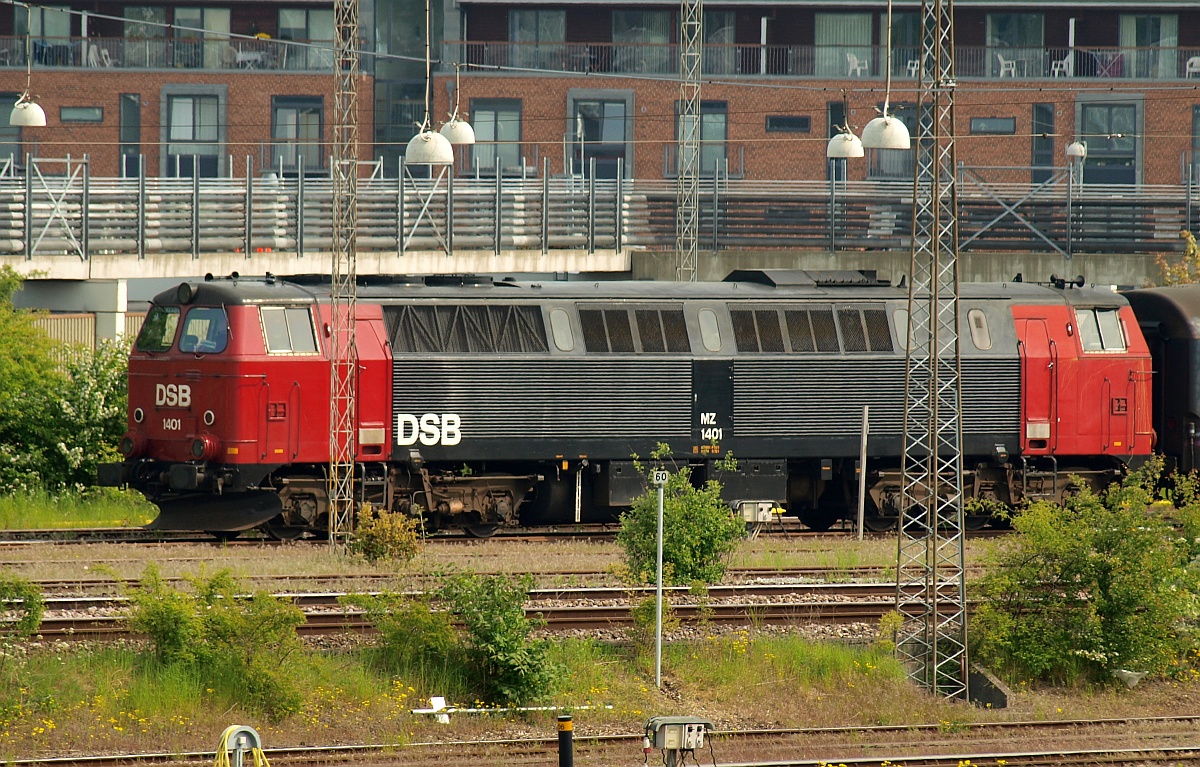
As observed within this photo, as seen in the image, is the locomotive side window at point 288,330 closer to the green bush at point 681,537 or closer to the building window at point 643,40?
the green bush at point 681,537

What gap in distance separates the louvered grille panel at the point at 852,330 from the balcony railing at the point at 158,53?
36507mm

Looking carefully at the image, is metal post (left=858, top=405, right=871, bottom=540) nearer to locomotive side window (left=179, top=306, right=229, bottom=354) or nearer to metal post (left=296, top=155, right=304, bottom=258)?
locomotive side window (left=179, top=306, right=229, bottom=354)

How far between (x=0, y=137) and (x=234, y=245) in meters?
27.1

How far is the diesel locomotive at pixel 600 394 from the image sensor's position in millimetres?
21500

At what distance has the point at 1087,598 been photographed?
58.4ft

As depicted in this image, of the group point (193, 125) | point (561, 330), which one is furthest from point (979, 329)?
point (193, 125)

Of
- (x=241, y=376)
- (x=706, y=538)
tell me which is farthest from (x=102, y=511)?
(x=706, y=538)

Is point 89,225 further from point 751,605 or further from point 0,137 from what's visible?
point 0,137

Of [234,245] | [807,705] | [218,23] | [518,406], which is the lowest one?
[807,705]

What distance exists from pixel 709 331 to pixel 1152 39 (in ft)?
133

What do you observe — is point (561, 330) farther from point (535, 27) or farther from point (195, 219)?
point (535, 27)

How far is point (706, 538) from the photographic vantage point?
18.7 meters

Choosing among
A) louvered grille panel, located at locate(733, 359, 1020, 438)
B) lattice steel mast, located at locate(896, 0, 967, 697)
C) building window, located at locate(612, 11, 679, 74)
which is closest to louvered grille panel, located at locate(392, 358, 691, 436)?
louvered grille panel, located at locate(733, 359, 1020, 438)

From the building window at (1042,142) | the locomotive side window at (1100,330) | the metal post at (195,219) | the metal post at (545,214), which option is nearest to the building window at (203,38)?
the metal post at (545,214)
